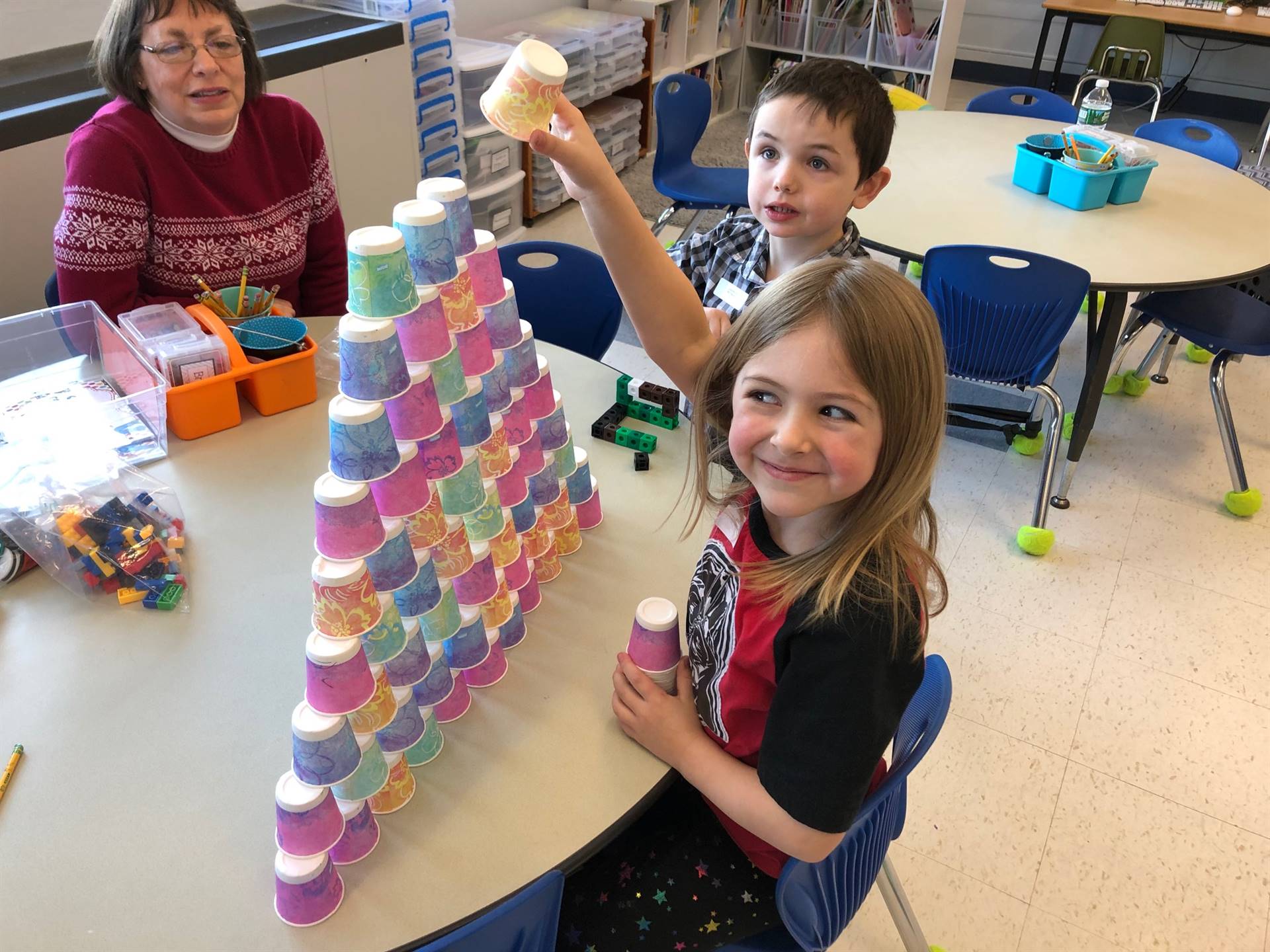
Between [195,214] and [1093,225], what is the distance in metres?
2.21

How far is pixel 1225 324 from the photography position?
2.57 m

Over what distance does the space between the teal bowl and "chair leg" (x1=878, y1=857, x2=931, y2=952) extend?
3.95 ft

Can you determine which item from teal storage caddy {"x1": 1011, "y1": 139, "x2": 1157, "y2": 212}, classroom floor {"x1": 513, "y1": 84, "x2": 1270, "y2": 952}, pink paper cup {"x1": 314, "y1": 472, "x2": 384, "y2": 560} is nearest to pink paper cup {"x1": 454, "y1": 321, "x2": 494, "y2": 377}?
pink paper cup {"x1": 314, "y1": 472, "x2": 384, "y2": 560}

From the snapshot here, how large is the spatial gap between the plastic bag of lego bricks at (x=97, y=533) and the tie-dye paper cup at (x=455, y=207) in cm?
56

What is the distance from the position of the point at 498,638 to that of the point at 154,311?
89 cm

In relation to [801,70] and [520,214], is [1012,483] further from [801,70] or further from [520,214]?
[520,214]

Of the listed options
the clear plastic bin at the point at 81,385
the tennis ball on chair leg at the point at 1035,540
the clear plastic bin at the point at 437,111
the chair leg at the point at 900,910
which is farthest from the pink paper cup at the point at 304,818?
the clear plastic bin at the point at 437,111

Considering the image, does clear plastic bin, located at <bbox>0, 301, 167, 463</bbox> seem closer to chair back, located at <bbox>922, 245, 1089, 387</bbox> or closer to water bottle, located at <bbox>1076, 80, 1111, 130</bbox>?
chair back, located at <bbox>922, 245, 1089, 387</bbox>

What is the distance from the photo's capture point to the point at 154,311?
1.54 meters

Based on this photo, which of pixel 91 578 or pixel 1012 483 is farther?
pixel 1012 483

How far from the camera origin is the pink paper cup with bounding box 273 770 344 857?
0.83m

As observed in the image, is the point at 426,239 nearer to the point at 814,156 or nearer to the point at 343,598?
the point at 343,598

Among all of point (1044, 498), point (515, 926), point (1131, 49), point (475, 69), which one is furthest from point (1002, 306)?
point (1131, 49)

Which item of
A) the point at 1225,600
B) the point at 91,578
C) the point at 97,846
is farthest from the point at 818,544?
the point at 1225,600
